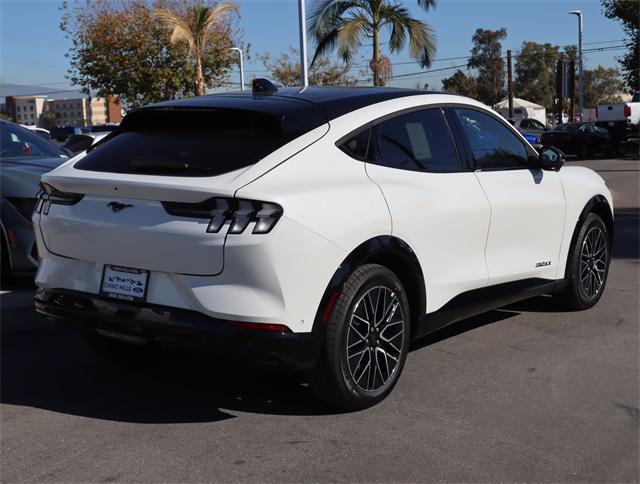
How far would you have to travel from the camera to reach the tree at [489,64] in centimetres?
8150

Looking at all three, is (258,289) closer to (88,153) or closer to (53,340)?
(88,153)

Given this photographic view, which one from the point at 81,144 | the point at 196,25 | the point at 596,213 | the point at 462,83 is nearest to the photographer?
the point at 596,213

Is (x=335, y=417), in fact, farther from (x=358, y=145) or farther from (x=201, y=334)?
(x=358, y=145)

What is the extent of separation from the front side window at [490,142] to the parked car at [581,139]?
2653 cm

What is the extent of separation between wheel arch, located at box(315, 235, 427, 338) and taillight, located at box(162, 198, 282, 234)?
48cm

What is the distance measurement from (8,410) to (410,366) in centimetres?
244

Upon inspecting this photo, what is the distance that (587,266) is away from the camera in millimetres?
6668

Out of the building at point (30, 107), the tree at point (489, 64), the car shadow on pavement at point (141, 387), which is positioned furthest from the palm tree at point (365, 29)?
the building at point (30, 107)

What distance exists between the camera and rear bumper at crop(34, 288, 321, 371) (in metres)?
3.91

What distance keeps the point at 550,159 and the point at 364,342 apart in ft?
7.97

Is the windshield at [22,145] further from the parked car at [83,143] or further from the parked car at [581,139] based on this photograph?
the parked car at [581,139]

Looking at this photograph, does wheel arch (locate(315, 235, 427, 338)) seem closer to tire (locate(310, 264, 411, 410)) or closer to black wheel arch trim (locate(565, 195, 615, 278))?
tire (locate(310, 264, 411, 410))

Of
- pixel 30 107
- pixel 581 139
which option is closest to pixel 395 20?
pixel 581 139

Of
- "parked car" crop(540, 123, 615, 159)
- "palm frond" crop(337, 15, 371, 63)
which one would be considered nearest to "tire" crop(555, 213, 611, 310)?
"palm frond" crop(337, 15, 371, 63)
